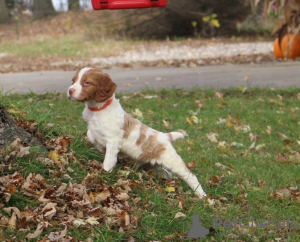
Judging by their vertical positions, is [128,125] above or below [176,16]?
above

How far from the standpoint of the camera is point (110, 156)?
16.1ft

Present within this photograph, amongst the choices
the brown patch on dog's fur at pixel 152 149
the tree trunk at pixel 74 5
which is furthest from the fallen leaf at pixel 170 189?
the tree trunk at pixel 74 5

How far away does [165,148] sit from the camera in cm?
506

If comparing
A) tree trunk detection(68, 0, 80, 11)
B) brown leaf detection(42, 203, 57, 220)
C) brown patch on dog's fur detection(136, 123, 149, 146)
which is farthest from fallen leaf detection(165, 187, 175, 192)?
tree trunk detection(68, 0, 80, 11)

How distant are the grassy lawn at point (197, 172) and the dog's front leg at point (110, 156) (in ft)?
0.24

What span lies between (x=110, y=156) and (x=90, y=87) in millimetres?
624

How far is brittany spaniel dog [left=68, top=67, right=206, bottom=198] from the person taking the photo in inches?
188

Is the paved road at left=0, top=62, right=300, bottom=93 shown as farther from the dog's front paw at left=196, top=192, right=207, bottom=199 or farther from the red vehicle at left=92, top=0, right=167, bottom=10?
the red vehicle at left=92, top=0, right=167, bottom=10

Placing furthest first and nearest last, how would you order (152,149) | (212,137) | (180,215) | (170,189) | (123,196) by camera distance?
(212,137)
(152,149)
(170,189)
(123,196)
(180,215)

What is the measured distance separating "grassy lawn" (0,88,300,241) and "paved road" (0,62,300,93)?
5.03 feet

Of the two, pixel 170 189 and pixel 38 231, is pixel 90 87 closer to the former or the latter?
pixel 170 189

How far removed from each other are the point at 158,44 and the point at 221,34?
11.3 ft

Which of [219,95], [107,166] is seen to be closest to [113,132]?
[107,166]

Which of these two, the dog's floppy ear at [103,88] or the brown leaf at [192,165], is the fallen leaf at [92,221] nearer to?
the dog's floppy ear at [103,88]
